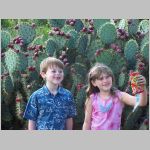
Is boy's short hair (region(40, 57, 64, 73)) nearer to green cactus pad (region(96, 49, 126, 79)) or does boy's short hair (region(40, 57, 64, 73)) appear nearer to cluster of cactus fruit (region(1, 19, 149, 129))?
cluster of cactus fruit (region(1, 19, 149, 129))

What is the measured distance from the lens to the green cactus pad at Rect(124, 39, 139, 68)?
15.0 feet

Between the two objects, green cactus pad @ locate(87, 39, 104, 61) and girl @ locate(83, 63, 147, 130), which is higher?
green cactus pad @ locate(87, 39, 104, 61)

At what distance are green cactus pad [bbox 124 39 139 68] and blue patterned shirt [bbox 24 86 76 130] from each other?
0.77 metres

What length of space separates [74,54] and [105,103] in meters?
0.82

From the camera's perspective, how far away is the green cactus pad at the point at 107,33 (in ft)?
15.2

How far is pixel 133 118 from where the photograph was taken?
4539 millimetres

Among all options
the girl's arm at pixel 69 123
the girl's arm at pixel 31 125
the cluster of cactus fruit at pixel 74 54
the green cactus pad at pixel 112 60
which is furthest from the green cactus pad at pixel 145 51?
the girl's arm at pixel 31 125

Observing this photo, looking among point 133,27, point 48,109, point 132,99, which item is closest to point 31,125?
point 48,109

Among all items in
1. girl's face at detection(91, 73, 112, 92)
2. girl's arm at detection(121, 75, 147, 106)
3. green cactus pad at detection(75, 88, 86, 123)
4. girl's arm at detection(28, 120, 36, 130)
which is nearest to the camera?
girl's arm at detection(121, 75, 147, 106)

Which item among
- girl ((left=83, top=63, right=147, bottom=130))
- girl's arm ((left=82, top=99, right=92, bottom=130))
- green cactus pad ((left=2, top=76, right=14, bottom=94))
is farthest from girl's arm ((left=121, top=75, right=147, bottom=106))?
green cactus pad ((left=2, top=76, right=14, bottom=94))

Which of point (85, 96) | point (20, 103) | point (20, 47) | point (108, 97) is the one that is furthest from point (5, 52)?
point (108, 97)

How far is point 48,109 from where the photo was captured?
4156 mm

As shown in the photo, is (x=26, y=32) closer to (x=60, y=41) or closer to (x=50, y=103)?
(x=60, y=41)

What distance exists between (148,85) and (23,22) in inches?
53.4
